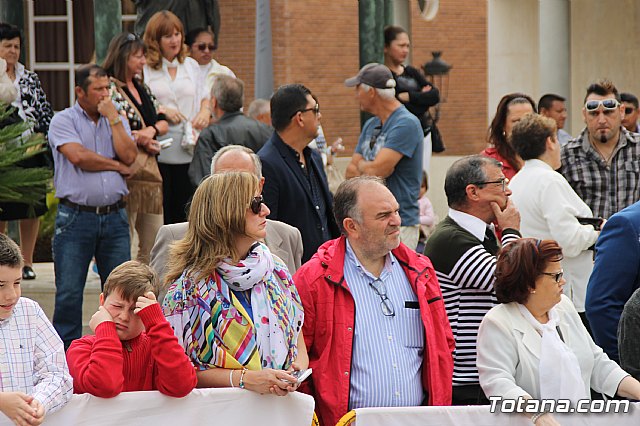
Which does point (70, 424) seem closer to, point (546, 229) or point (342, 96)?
point (546, 229)

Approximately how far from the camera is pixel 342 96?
75.1ft

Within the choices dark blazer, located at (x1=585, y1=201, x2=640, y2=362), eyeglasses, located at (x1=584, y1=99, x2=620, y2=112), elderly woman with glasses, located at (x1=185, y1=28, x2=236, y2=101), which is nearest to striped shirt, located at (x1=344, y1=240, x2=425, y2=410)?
dark blazer, located at (x1=585, y1=201, x2=640, y2=362)

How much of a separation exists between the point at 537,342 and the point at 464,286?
0.74m

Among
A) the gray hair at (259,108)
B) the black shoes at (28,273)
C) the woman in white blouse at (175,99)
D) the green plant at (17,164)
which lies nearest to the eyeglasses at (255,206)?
the green plant at (17,164)

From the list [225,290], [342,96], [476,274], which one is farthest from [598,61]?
[225,290]

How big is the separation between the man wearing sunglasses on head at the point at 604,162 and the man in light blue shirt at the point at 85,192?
10.6 feet

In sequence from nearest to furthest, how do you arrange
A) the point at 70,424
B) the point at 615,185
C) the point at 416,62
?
the point at 70,424, the point at 615,185, the point at 416,62

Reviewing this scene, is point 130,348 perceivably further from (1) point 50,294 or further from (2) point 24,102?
(1) point 50,294

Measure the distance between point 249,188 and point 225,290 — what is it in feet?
1.47

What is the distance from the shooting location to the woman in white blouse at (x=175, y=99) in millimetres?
10141

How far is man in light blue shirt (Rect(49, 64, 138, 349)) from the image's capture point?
853 centimetres

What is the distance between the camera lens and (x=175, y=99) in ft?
34.1

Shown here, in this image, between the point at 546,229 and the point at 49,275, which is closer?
the point at 546,229

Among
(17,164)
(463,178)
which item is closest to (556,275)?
(463,178)
